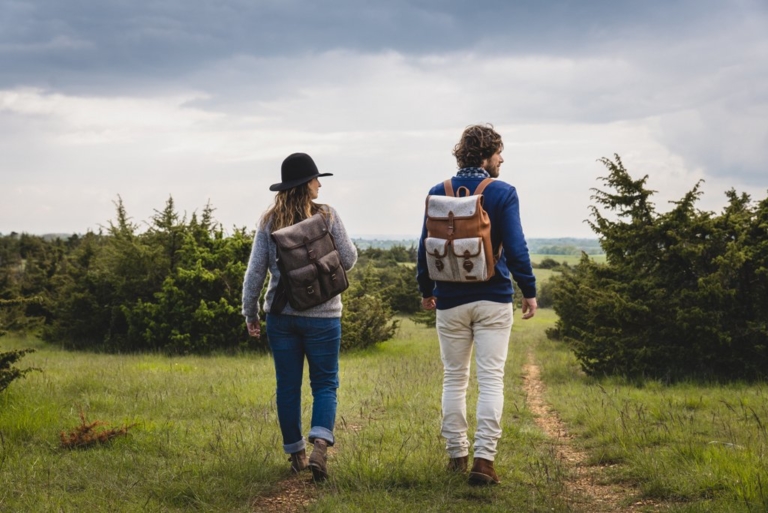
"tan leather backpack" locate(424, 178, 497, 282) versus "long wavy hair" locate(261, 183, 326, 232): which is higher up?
"long wavy hair" locate(261, 183, 326, 232)

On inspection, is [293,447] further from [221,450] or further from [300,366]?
[221,450]

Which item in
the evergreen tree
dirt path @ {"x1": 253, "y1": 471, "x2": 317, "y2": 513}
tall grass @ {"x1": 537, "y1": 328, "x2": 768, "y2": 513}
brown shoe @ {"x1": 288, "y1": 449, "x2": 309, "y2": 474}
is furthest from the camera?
the evergreen tree

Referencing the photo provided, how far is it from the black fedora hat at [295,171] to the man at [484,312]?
100 cm

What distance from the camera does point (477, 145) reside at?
5.23m

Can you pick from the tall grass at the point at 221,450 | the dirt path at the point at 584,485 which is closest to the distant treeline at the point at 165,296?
the tall grass at the point at 221,450

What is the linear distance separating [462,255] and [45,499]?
334 centimetres

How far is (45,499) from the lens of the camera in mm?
4566

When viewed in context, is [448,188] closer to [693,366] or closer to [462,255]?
[462,255]

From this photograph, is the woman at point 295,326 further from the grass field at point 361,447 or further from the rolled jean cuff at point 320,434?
the grass field at point 361,447

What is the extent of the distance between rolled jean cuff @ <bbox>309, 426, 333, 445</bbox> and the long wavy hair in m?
1.59

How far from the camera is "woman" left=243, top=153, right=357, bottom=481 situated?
17.2 feet

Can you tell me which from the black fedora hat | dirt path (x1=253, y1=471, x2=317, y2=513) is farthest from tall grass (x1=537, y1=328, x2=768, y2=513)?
the black fedora hat

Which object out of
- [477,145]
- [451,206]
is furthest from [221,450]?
[477,145]

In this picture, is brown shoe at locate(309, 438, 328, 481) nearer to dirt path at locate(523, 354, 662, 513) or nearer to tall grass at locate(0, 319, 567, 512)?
tall grass at locate(0, 319, 567, 512)
